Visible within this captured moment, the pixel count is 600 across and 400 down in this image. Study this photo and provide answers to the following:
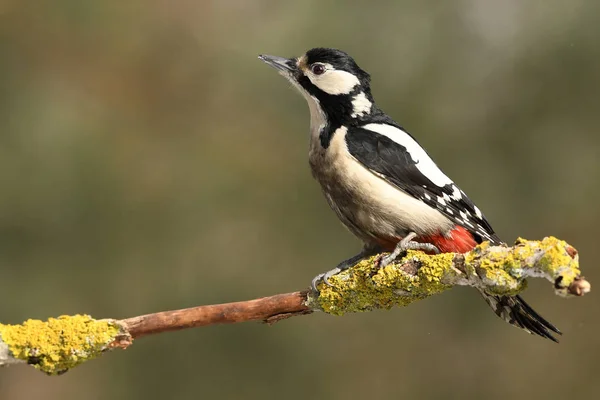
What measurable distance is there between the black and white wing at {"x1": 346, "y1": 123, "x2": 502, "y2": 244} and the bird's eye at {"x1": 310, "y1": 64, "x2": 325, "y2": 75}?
266 millimetres

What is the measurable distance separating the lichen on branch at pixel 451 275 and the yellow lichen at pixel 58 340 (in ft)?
2.00

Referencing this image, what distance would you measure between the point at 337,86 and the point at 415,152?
1.15 feet

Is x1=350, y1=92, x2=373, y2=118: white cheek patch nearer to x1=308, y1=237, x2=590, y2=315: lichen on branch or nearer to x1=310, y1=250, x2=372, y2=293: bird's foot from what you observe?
x1=310, y1=250, x2=372, y2=293: bird's foot

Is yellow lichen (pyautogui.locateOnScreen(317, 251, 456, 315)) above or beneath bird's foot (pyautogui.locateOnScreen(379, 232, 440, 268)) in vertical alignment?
beneath

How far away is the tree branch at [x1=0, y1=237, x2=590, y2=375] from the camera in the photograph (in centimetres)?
213

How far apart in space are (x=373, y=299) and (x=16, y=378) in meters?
4.00

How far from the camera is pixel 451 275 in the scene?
2104 millimetres

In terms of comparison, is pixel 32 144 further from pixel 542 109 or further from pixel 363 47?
pixel 542 109

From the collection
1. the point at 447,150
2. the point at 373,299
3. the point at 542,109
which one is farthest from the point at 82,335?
the point at 542,109

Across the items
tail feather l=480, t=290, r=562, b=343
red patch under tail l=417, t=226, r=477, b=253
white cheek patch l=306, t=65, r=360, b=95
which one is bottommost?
tail feather l=480, t=290, r=562, b=343

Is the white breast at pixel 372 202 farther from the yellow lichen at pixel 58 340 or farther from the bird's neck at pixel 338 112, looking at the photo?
the yellow lichen at pixel 58 340

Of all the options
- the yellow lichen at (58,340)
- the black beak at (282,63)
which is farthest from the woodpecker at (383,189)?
the yellow lichen at (58,340)

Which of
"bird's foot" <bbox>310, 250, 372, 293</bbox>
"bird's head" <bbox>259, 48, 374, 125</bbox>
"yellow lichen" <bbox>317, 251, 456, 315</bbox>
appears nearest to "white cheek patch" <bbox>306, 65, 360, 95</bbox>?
"bird's head" <bbox>259, 48, 374, 125</bbox>

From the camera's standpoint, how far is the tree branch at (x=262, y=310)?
2.13 meters
